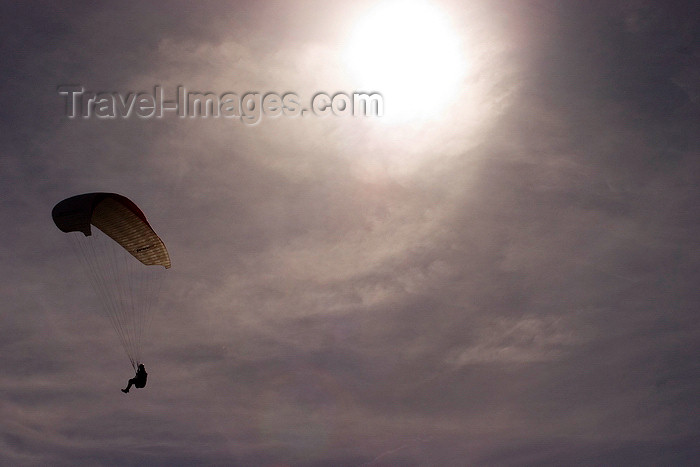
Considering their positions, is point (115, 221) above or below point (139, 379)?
above

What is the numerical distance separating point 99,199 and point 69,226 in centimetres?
295

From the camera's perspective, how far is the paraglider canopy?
162ft

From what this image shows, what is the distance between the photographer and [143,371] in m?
53.7

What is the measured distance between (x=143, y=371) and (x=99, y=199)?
45.4 feet

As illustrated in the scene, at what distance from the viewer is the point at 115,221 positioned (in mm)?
52375

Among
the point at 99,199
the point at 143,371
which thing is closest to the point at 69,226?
the point at 99,199

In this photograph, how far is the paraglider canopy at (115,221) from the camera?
49.5 metres

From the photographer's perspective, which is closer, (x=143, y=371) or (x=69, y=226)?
(x=69, y=226)

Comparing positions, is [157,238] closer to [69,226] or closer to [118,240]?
[118,240]

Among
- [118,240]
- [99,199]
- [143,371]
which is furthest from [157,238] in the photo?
[143,371]

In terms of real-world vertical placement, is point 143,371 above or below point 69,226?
below

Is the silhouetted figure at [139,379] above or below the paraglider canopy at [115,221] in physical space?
below

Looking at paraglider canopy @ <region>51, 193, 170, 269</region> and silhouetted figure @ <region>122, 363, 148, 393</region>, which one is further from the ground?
paraglider canopy @ <region>51, 193, 170, 269</region>

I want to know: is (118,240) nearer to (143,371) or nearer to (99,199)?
(99,199)
